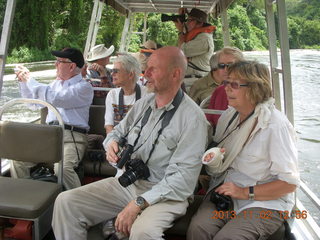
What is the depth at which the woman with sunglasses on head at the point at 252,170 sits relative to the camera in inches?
73.0

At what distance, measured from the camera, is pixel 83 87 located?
10.5 ft

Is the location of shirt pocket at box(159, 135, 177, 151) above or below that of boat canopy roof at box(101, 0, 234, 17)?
below

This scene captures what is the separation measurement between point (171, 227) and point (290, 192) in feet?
2.51

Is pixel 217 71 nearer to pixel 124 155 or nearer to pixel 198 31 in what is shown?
pixel 198 31

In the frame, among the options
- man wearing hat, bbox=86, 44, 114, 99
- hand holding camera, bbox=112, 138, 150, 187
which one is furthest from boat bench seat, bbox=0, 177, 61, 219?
man wearing hat, bbox=86, 44, 114, 99

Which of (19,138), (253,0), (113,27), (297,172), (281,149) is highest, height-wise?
(113,27)

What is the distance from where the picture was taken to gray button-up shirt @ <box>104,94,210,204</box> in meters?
1.93

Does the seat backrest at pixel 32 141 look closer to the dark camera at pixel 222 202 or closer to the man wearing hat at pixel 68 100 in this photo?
the man wearing hat at pixel 68 100

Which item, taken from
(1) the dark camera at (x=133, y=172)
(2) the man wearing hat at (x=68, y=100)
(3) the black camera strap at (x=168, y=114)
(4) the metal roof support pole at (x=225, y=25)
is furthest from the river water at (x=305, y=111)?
(1) the dark camera at (x=133, y=172)

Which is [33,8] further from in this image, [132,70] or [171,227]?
[171,227]

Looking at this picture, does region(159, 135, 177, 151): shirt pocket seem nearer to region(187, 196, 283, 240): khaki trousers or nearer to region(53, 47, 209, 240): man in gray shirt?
region(53, 47, 209, 240): man in gray shirt

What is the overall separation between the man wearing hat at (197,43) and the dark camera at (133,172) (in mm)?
2608

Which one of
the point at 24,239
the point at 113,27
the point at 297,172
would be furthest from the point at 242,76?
the point at 113,27

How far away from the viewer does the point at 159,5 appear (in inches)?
277
